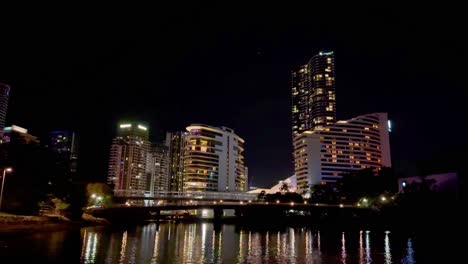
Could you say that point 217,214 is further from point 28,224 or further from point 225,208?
point 28,224

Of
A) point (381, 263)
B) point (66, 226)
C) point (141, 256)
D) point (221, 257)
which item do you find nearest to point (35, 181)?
point (66, 226)

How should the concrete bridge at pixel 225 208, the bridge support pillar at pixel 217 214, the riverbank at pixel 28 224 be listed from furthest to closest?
1. the bridge support pillar at pixel 217 214
2. the concrete bridge at pixel 225 208
3. the riverbank at pixel 28 224

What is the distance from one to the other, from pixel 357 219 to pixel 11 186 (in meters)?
86.9

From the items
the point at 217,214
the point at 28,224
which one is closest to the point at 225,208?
the point at 217,214

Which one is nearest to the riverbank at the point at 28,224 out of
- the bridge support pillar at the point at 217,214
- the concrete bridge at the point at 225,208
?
the concrete bridge at the point at 225,208

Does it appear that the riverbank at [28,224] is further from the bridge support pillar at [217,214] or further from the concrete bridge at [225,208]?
the bridge support pillar at [217,214]

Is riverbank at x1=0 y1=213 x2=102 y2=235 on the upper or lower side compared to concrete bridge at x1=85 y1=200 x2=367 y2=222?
lower

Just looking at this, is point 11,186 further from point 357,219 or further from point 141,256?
point 357,219

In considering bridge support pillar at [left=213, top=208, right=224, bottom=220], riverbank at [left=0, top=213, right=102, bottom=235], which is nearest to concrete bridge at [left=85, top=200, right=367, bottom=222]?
bridge support pillar at [left=213, top=208, right=224, bottom=220]

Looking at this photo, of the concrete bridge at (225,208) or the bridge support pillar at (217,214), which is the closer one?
the concrete bridge at (225,208)

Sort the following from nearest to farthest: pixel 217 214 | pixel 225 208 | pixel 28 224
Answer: pixel 28 224, pixel 225 208, pixel 217 214

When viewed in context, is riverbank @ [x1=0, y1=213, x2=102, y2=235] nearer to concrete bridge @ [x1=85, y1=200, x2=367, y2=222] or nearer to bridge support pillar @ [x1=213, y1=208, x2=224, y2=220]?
concrete bridge @ [x1=85, y1=200, x2=367, y2=222]

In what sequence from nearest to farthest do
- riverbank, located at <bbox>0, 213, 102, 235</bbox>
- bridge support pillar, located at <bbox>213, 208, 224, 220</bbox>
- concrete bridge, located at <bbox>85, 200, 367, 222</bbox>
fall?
riverbank, located at <bbox>0, 213, 102, 235</bbox> → concrete bridge, located at <bbox>85, 200, 367, 222</bbox> → bridge support pillar, located at <bbox>213, 208, 224, 220</bbox>

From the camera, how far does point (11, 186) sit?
7112 cm
